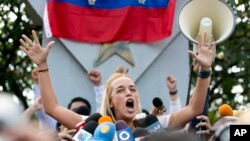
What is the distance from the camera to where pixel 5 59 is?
39.5ft

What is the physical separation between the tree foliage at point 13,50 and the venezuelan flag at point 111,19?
247 centimetres

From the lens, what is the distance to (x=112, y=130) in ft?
10.8

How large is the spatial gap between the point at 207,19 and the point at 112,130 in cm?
242

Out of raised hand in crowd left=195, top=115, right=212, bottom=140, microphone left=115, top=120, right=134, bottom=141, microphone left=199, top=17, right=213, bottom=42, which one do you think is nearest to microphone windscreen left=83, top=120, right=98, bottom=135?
microphone left=115, top=120, right=134, bottom=141

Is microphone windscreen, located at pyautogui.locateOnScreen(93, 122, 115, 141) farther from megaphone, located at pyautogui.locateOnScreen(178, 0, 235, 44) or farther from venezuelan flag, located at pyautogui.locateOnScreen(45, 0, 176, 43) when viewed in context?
venezuelan flag, located at pyautogui.locateOnScreen(45, 0, 176, 43)

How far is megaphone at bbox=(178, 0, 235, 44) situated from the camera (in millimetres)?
5551

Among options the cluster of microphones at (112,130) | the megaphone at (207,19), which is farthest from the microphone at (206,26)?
the cluster of microphones at (112,130)

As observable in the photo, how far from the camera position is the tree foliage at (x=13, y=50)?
10.7 meters

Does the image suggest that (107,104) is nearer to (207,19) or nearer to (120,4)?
(207,19)

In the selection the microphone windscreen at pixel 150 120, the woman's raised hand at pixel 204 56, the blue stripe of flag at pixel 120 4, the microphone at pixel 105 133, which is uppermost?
the blue stripe of flag at pixel 120 4

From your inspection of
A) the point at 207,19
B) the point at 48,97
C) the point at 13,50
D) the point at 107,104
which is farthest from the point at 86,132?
the point at 13,50

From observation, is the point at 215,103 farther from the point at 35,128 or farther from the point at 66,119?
the point at 35,128

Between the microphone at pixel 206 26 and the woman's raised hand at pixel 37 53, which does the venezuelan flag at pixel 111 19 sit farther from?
the woman's raised hand at pixel 37 53

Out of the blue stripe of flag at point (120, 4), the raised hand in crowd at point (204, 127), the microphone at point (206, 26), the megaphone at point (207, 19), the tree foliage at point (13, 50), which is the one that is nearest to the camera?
the raised hand in crowd at point (204, 127)
